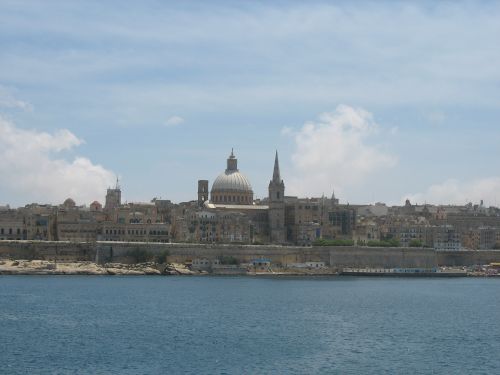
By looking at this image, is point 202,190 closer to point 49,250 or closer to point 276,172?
point 276,172

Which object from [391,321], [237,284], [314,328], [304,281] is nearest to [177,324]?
[314,328]

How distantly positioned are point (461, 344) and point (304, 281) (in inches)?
1600

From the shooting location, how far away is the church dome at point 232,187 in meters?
110

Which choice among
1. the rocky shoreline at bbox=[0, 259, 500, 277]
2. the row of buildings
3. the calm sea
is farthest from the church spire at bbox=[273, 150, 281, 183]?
the calm sea

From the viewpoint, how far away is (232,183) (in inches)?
4368

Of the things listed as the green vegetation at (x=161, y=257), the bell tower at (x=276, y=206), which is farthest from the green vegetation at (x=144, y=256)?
the bell tower at (x=276, y=206)

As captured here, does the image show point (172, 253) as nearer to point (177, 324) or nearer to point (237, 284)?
point (237, 284)

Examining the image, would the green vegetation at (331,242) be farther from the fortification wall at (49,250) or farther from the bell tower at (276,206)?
the fortification wall at (49,250)

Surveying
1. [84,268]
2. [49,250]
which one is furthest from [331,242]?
[49,250]

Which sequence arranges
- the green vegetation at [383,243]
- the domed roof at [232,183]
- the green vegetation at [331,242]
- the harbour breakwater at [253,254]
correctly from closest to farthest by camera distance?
the harbour breakwater at [253,254] < the green vegetation at [331,242] < the green vegetation at [383,243] < the domed roof at [232,183]

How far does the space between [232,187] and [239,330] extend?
68606 mm

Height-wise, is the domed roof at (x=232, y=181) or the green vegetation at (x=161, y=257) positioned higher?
the domed roof at (x=232, y=181)

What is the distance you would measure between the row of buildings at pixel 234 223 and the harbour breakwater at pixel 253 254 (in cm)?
473

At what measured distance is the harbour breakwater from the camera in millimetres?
82625
